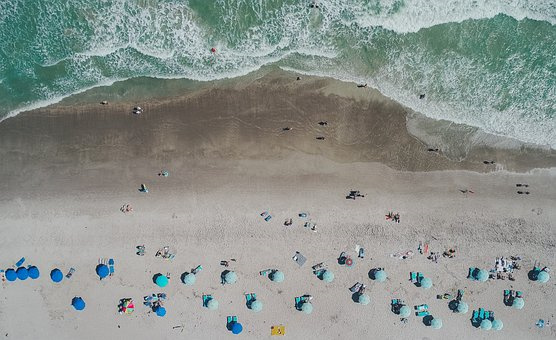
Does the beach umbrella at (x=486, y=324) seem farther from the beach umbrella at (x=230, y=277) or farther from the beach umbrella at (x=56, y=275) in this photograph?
the beach umbrella at (x=56, y=275)

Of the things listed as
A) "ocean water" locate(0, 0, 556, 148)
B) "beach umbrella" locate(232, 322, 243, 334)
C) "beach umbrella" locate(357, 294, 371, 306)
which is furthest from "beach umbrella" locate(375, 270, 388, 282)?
"ocean water" locate(0, 0, 556, 148)

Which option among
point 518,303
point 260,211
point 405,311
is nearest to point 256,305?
point 260,211

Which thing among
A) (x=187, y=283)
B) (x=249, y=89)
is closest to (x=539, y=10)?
(x=249, y=89)

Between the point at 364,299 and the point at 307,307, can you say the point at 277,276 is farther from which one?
the point at 364,299

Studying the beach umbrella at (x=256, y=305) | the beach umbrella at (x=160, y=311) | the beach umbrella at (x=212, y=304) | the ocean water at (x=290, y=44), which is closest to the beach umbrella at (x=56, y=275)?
the beach umbrella at (x=160, y=311)

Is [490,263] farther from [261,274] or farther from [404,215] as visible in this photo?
[261,274]
